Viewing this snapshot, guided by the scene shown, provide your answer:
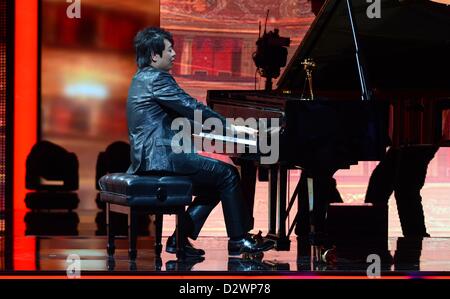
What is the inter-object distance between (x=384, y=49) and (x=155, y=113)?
2017 mm

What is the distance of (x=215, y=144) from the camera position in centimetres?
561

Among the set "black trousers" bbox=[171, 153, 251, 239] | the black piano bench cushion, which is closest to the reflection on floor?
"black trousers" bbox=[171, 153, 251, 239]

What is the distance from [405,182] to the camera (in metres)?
7.74

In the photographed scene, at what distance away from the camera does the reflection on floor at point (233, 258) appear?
17.0 ft

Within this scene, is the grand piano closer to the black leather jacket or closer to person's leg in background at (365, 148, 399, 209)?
the black leather jacket

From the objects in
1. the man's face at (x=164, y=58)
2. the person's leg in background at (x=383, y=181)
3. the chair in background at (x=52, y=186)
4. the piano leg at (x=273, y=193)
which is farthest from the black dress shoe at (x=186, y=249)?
the chair in background at (x=52, y=186)

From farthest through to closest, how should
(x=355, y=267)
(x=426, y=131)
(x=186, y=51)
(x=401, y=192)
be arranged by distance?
(x=186, y=51), (x=401, y=192), (x=426, y=131), (x=355, y=267)

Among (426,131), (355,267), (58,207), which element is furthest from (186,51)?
(355,267)

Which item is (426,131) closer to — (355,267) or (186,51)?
(355,267)

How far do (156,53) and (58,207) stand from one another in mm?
3441

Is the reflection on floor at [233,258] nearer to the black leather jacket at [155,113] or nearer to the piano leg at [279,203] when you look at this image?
the piano leg at [279,203]

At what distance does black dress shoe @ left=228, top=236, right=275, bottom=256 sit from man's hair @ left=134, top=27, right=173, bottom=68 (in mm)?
1059

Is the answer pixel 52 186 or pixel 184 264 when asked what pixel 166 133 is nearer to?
pixel 184 264

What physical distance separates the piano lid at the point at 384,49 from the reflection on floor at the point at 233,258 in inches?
41.4
